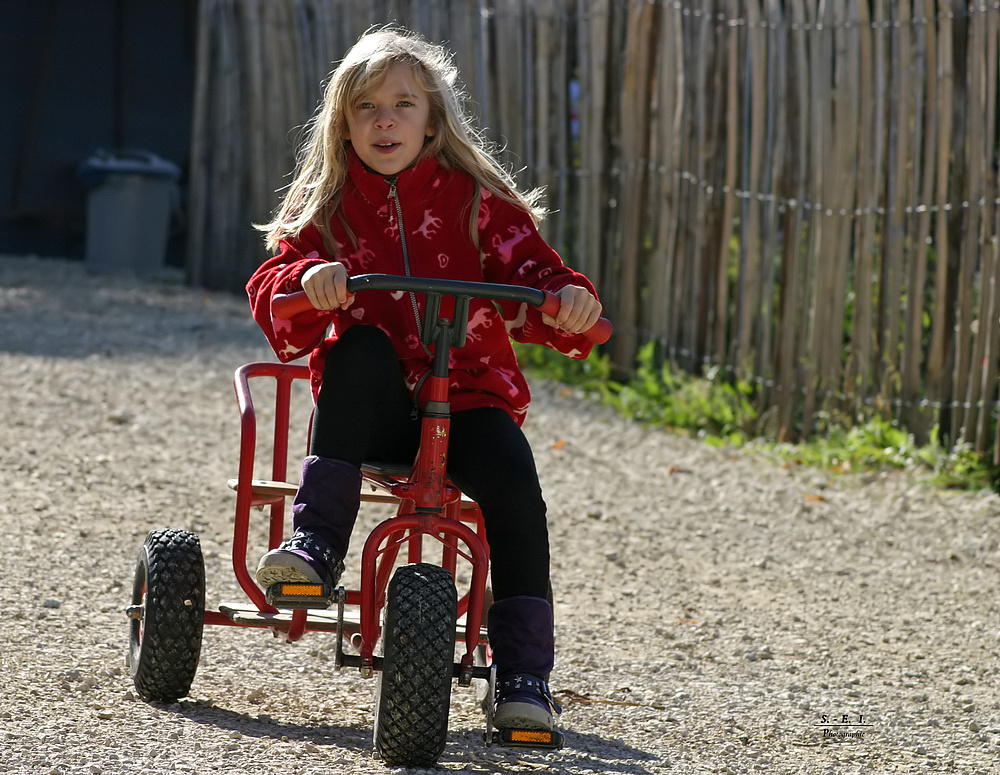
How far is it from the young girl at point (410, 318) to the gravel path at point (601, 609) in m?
0.38

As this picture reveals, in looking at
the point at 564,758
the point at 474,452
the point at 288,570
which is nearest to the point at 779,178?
the point at 474,452

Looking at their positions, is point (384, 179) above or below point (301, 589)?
above

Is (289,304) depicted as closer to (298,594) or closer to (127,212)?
(298,594)

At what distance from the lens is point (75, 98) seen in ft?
39.9

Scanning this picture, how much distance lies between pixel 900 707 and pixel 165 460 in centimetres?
303

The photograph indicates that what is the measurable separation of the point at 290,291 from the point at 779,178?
360cm

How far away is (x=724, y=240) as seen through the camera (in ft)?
20.8

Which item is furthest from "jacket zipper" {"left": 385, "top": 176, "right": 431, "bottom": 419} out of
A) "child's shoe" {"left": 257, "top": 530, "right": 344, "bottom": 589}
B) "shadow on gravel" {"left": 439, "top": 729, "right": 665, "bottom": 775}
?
"shadow on gravel" {"left": 439, "top": 729, "right": 665, "bottom": 775}

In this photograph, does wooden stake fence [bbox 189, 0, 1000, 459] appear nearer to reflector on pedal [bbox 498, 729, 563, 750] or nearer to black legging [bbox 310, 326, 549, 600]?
black legging [bbox 310, 326, 549, 600]

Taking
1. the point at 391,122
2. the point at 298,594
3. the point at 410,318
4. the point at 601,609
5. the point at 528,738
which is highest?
the point at 391,122

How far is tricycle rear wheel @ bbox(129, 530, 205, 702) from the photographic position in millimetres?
3059

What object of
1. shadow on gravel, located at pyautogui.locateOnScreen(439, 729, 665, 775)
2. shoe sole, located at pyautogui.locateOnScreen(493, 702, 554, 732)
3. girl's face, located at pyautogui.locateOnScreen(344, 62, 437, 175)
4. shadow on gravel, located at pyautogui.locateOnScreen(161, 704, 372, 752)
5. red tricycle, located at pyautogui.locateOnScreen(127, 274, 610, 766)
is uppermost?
girl's face, located at pyautogui.locateOnScreen(344, 62, 437, 175)

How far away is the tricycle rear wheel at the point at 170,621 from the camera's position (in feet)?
10.0

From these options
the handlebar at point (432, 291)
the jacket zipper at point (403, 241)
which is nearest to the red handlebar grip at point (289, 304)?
the handlebar at point (432, 291)
